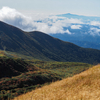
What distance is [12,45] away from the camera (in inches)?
7554

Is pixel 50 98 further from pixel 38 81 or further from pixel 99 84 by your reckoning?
pixel 38 81

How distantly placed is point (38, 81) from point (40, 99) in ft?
60.2

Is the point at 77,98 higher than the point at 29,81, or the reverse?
the point at 77,98

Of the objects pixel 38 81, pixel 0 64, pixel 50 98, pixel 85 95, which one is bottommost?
pixel 38 81

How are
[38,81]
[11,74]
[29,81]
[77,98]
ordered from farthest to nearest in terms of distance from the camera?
[11,74]
[38,81]
[29,81]
[77,98]

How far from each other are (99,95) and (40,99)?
3.83 m

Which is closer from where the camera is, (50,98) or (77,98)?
(77,98)

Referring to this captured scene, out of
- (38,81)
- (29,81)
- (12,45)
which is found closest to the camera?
(29,81)

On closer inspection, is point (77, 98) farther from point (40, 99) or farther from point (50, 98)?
point (40, 99)

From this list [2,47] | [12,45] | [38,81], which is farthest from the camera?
[12,45]

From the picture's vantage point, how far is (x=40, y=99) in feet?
24.5

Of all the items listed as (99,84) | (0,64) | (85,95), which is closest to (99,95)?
(85,95)

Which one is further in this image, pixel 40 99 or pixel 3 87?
pixel 3 87

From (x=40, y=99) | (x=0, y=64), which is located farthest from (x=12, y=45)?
(x=40, y=99)
